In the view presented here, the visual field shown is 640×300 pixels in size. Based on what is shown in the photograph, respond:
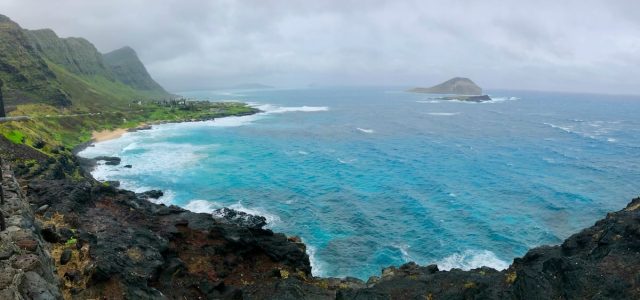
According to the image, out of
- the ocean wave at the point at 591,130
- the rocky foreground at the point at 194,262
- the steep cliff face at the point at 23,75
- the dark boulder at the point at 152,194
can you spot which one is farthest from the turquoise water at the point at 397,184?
the steep cliff face at the point at 23,75

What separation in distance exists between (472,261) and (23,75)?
462 feet

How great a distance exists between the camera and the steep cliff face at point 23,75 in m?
120

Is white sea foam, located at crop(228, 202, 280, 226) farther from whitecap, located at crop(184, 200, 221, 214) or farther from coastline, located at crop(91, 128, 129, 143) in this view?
coastline, located at crop(91, 128, 129, 143)

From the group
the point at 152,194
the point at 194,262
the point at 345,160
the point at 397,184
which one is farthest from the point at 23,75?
the point at 194,262

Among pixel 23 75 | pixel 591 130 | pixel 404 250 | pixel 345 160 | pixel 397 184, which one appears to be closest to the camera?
pixel 404 250

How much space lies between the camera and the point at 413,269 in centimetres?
3347

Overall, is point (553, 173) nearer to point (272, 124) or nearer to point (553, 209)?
point (553, 209)

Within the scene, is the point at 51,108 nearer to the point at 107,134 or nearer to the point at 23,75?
the point at 107,134

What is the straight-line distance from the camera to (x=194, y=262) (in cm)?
2898

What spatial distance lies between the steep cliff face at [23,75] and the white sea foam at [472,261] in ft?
387

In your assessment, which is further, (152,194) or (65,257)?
(152,194)

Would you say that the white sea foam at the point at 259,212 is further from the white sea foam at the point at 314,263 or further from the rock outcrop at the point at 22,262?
the rock outcrop at the point at 22,262

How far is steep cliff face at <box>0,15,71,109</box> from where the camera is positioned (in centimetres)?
11975

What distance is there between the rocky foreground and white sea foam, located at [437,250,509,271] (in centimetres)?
853
